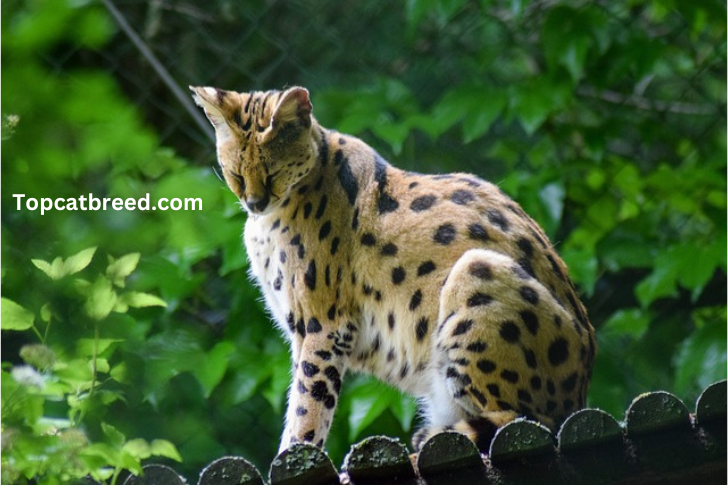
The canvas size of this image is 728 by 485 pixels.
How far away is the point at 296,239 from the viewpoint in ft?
11.9

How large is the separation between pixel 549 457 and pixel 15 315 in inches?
48.8

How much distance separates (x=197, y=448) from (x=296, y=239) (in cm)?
139

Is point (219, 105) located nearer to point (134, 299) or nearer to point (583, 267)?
point (134, 299)

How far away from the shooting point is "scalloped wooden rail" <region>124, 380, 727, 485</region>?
2.40 m

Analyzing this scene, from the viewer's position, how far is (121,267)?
1852 millimetres

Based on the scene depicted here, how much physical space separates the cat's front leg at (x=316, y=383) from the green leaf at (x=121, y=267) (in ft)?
5.21

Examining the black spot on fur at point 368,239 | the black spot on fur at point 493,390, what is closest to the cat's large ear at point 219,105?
the black spot on fur at point 368,239

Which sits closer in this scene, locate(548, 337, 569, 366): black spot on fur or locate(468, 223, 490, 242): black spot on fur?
locate(548, 337, 569, 366): black spot on fur

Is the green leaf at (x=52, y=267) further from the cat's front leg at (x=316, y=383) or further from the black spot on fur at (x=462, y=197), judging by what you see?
the black spot on fur at (x=462, y=197)

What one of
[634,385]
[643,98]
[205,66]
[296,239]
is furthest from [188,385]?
[643,98]

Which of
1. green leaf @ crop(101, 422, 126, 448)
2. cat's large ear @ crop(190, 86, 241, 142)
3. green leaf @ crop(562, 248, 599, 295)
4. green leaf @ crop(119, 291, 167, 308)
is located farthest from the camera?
green leaf @ crop(562, 248, 599, 295)

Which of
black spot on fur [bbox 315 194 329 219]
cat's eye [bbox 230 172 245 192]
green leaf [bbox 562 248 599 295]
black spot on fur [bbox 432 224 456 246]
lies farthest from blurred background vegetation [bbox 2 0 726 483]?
black spot on fur [bbox 432 224 456 246]

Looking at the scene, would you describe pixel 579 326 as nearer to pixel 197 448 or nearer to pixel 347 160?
pixel 347 160

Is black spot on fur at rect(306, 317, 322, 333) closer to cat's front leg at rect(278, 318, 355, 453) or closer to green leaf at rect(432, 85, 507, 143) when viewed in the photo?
cat's front leg at rect(278, 318, 355, 453)
